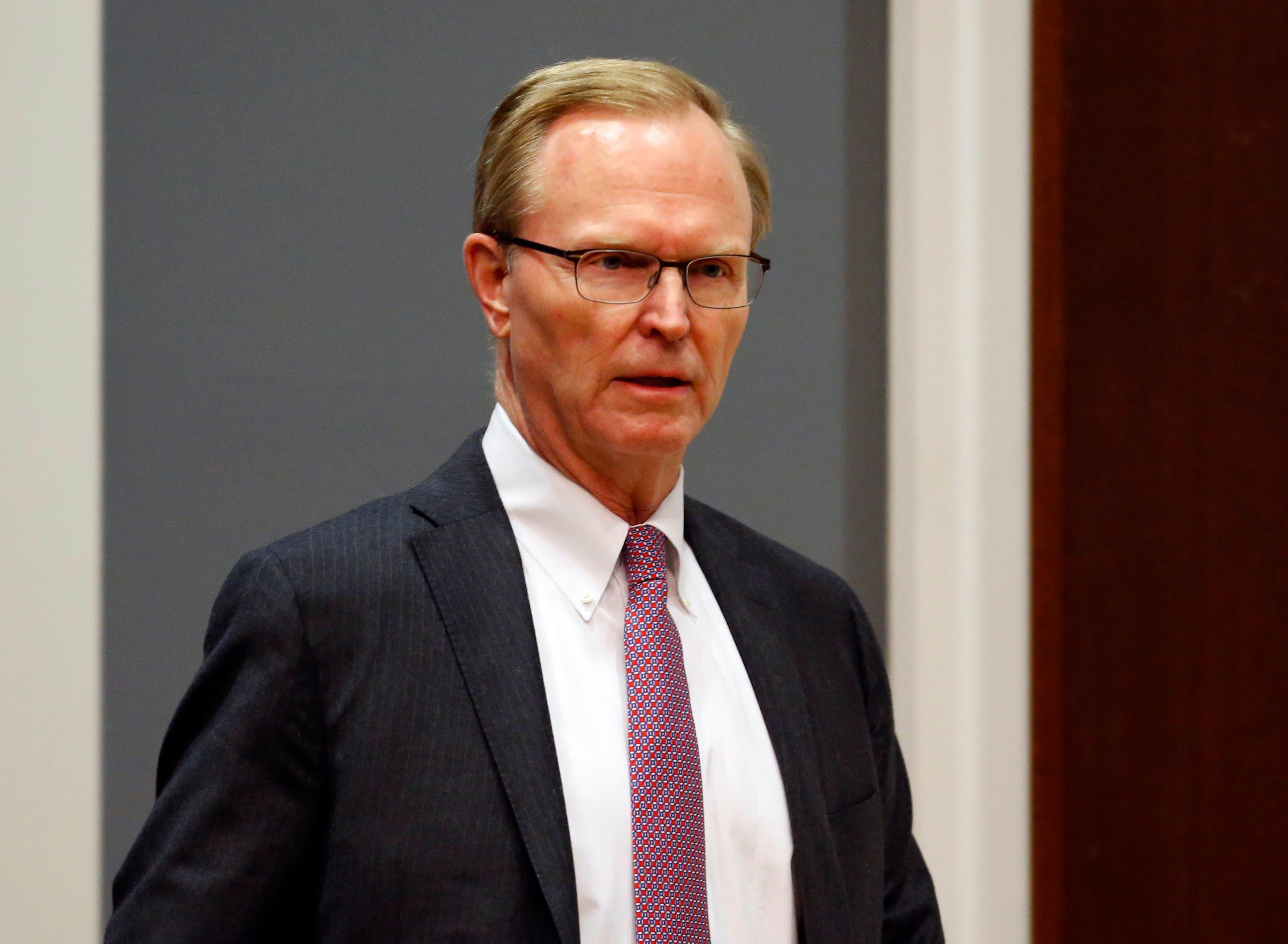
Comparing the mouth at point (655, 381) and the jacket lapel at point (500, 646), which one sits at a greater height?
the mouth at point (655, 381)

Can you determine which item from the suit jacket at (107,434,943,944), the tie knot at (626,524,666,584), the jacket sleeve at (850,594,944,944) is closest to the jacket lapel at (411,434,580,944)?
the suit jacket at (107,434,943,944)

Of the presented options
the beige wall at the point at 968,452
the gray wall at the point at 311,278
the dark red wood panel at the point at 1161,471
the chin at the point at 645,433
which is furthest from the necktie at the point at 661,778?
the dark red wood panel at the point at 1161,471

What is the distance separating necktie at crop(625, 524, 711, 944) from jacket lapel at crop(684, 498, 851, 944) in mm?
88

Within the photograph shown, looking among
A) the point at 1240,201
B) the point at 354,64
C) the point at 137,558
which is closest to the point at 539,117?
Answer: the point at 354,64

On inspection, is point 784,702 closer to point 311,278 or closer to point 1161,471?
point 311,278

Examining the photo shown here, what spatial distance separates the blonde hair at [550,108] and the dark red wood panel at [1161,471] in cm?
101

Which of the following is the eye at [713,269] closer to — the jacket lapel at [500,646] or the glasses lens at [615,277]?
the glasses lens at [615,277]

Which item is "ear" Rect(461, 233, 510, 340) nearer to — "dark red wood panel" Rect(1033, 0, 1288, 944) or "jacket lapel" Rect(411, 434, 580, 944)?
"jacket lapel" Rect(411, 434, 580, 944)

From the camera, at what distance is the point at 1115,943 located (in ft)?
6.78

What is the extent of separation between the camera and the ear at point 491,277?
4.02 ft

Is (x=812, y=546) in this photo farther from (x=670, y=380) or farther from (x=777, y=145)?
(x=670, y=380)

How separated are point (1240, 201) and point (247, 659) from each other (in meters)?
1.76

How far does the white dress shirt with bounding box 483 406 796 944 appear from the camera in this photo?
3.45ft

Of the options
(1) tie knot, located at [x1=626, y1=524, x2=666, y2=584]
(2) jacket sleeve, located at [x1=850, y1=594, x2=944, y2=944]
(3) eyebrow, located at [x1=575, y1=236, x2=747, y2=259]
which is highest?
(3) eyebrow, located at [x1=575, y1=236, x2=747, y2=259]
